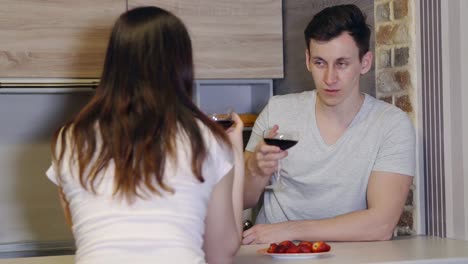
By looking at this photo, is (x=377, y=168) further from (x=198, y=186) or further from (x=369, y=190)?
(x=198, y=186)

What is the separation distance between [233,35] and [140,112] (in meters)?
1.92

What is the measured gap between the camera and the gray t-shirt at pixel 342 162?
2568mm

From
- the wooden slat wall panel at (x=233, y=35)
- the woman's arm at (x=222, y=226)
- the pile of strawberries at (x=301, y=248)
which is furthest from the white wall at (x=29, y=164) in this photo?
the woman's arm at (x=222, y=226)

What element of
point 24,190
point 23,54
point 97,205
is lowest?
point 24,190

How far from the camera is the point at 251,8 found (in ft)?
11.6

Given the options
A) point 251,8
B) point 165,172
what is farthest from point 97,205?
point 251,8

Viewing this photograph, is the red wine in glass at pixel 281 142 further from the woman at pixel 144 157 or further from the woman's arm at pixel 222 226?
the woman at pixel 144 157

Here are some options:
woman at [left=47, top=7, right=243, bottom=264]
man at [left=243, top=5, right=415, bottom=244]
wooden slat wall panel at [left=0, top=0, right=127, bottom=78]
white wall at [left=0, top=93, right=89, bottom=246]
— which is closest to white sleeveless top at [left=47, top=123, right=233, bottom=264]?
woman at [left=47, top=7, right=243, bottom=264]

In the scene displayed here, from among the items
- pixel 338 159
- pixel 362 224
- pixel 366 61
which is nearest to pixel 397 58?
pixel 366 61

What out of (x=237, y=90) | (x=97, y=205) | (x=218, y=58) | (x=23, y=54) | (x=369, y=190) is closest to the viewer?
(x=97, y=205)

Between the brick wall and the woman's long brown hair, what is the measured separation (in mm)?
1235

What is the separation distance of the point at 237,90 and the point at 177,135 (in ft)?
7.36

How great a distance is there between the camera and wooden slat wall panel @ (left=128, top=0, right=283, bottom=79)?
3453mm

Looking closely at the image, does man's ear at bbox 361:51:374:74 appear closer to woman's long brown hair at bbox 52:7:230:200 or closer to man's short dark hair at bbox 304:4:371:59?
man's short dark hair at bbox 304:4:371:59
